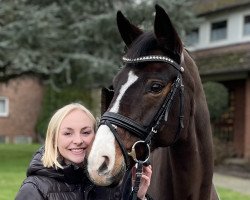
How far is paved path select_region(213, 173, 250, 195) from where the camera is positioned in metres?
11.6

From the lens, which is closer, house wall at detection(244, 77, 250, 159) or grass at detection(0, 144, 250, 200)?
grass at detection(0, 144, 250, 200)

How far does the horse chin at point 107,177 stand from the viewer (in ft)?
8.32

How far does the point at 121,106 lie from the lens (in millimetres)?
2713

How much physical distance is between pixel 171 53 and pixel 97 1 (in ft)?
43.8

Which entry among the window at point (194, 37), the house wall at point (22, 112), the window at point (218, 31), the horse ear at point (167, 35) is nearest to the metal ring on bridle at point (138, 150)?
the horse ear at point (167, 35)

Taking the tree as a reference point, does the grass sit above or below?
below

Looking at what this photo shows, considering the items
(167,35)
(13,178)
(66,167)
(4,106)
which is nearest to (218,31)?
(13,178)

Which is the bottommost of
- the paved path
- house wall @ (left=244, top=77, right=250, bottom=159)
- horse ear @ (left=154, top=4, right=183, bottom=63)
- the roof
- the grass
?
the paved path

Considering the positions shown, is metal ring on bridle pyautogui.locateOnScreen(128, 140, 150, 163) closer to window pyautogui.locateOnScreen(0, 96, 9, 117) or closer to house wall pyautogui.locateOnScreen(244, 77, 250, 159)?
house wall pyautogui.locateOnScreen(244, 77, 250, 159)

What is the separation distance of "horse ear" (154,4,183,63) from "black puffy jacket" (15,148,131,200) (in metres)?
0.86

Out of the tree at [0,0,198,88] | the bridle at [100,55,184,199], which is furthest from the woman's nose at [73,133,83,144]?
the tree at [0,0,198,88]

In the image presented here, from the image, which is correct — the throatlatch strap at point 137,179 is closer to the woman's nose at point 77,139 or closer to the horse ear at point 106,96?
the woman's nose at point 77,139

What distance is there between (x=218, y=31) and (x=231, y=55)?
6.55 ft

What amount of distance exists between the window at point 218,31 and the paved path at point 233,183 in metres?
6.61
